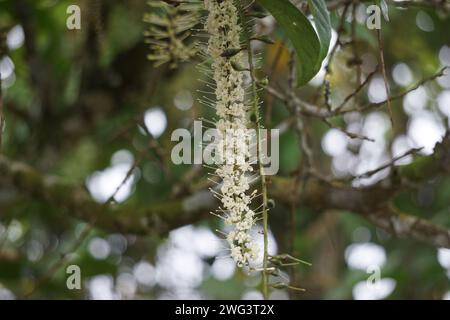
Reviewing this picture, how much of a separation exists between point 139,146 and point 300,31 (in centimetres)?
155

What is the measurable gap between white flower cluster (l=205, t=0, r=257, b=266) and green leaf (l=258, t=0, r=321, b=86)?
6 centimetres

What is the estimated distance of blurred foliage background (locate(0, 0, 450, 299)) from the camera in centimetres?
206

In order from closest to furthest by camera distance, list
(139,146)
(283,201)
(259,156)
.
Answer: (259,156)
(283,201)
(139,146)

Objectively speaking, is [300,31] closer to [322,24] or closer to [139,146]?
[322,24]

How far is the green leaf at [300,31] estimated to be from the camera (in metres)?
0.92

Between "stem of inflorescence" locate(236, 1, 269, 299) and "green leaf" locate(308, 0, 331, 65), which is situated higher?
"green leaf" locate(308, 0, 331, 65)

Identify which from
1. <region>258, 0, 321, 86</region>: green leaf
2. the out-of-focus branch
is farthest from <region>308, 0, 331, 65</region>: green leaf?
the out-of-focus branch

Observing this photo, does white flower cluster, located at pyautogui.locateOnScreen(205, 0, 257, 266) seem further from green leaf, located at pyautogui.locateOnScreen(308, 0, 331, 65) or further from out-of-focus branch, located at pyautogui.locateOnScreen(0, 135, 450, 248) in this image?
out-of-focus branch, located at pyautogui.locateOnScreen(0, 135, 450, 248)

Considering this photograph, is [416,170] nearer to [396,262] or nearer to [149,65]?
[396,262]

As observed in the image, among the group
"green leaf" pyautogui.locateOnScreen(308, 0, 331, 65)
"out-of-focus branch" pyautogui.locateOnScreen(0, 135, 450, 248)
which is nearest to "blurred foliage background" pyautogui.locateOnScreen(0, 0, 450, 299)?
"out-of-focus branch" pyautogui.locateOnScreen(0, 135, 450, 248)

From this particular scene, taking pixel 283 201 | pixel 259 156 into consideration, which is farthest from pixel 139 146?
pixel 259 156

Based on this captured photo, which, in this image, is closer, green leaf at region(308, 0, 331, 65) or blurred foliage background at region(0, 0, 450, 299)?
green leaf at region(308, 0, 331, 65)

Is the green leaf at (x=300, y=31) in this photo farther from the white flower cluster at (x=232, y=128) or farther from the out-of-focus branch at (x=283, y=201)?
the out-of-focus branch at (x=283, y=201)

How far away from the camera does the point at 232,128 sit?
894 mm
